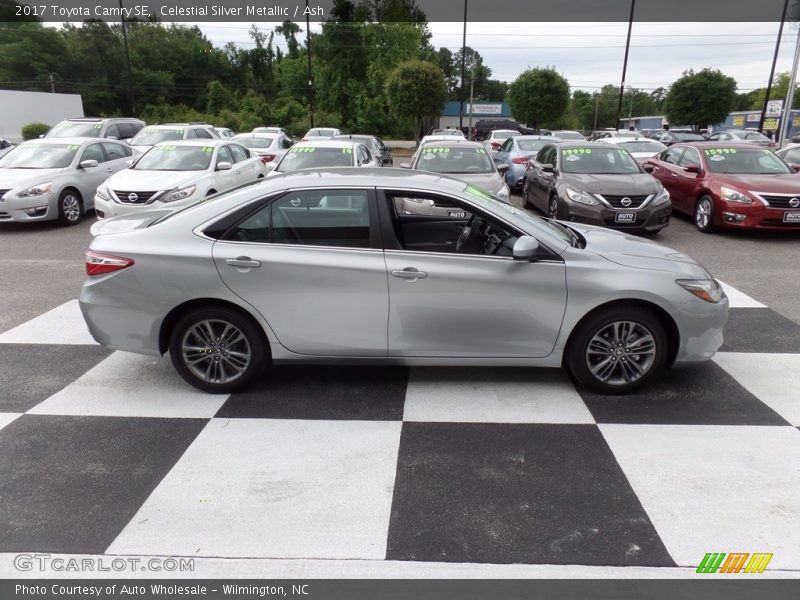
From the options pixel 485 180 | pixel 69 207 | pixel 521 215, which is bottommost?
pixel 69 207

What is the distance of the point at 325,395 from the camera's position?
4.27 metres

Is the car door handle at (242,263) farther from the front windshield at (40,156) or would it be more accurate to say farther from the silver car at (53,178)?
the front windshield at (40,156)

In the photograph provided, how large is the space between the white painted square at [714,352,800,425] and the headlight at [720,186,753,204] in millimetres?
5634

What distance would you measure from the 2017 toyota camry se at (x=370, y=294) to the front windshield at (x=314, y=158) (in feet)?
22.0

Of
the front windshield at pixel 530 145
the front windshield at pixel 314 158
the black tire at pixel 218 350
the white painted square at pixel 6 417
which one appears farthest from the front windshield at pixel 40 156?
the front windshield at pixel 530 145

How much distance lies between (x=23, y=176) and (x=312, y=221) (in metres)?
8.94

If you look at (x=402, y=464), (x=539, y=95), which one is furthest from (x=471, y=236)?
(x=539, y=95)

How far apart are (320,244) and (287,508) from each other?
184cm

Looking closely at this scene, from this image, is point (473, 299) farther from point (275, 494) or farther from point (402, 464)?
point (275, 494)

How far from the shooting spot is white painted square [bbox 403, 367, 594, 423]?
3949 mm

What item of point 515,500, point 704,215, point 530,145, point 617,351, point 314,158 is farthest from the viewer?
point 530,145

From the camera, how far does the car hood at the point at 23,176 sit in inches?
399
